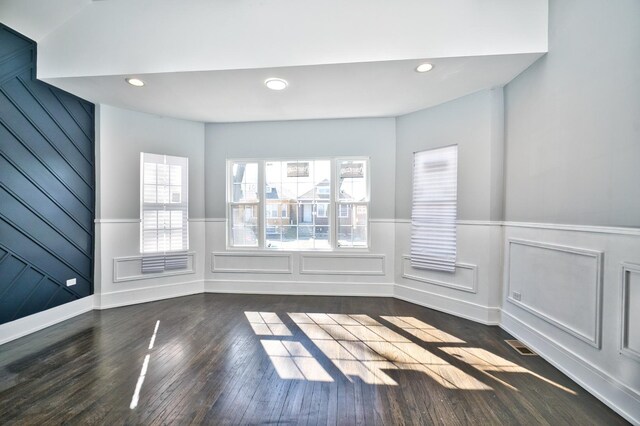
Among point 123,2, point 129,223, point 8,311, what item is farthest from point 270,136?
point 8,311

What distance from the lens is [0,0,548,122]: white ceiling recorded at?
237 cm

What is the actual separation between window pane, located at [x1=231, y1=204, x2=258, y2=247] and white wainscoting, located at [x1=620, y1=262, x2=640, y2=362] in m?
3.94

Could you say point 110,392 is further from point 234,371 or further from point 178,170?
point 178,170

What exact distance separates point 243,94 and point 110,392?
3.04m

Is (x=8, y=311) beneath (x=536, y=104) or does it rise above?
beneath

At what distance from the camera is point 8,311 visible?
261cm

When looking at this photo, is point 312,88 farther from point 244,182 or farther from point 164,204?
point 164,204

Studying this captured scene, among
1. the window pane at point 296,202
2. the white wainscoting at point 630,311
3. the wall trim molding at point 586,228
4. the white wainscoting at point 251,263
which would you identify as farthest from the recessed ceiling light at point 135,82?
the white wainscoting at point 630,311

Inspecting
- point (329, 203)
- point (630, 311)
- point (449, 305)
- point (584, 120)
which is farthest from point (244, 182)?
point (630, 311)

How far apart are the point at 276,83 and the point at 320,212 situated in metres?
1.97

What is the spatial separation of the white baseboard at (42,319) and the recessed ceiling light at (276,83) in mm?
3552

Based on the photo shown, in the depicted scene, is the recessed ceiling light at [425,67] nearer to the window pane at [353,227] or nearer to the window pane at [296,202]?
the window pane at [296,202]

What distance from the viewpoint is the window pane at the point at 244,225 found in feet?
13.9

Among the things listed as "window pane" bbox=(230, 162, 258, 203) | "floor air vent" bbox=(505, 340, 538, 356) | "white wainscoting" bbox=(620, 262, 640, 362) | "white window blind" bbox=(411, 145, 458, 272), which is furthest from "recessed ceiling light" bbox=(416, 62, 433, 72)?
"floor air vent" bbox=(505, 340, 538, 356)
